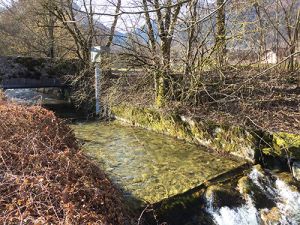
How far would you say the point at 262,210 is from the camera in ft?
19.1

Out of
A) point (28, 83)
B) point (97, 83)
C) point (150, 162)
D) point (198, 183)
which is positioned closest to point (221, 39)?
point (150, 162)

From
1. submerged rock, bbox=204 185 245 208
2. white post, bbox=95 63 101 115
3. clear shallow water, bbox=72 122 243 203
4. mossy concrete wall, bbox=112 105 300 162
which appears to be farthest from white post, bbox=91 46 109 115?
submerged rock, bbox=204 185 245 208

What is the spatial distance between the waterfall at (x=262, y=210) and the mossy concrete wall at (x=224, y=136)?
80cm

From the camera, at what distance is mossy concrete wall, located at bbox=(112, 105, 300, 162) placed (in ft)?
22.9

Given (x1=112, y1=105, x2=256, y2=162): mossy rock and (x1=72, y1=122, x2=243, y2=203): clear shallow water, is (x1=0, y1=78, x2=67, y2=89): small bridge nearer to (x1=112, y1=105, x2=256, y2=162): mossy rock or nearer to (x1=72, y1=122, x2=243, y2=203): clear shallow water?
(x1=112, y1=105, x2=256, y2=162): mossy rock

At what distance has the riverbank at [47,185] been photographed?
3709 mm

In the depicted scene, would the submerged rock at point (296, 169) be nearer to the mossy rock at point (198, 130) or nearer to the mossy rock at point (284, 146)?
the mossy rock at point (284, 146)

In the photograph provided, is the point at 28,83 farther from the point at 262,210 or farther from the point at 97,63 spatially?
the point at 262,210

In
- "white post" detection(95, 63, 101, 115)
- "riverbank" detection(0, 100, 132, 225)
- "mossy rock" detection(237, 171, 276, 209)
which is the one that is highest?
"white post" detection(95, 63, 101, 115)

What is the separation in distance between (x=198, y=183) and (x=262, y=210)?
108 centimetres

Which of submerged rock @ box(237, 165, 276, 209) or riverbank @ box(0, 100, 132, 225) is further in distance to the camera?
submerged rock @ box(237, 165, 276, 209)

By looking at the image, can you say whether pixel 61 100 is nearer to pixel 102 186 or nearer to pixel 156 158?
pixel 156 158

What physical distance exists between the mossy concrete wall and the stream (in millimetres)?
254

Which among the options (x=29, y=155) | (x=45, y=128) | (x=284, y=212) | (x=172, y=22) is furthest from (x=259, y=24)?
→ (x=29, y=155)
